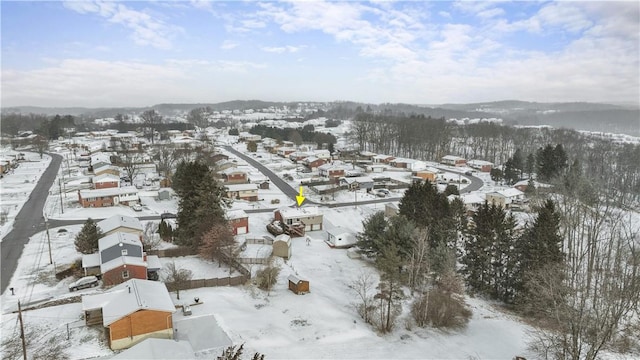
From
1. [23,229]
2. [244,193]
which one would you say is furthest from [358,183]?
[23,229]

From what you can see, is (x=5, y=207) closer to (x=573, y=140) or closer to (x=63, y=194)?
(x=63, y=194)

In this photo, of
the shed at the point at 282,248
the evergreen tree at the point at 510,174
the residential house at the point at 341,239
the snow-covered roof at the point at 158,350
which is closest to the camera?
the snow-covered roof at the point at 158,350

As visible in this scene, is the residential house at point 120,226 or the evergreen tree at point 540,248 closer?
the evergreen tree at point 540,248

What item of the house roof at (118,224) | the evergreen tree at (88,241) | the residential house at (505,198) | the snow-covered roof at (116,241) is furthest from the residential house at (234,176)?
the residential house at (505,198)

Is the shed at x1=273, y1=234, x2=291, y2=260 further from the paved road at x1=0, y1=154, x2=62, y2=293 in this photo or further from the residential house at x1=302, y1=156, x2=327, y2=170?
the residential house at x1=302, y1=156, x2=327, y2=170

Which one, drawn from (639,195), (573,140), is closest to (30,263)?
(639,195)

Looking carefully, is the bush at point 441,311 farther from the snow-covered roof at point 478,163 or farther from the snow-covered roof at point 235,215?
the snow-covered roof at point 478,163

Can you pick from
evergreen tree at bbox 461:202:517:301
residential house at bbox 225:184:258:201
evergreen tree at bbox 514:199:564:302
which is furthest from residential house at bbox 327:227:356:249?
residential house at bbox 225:184:258:201
